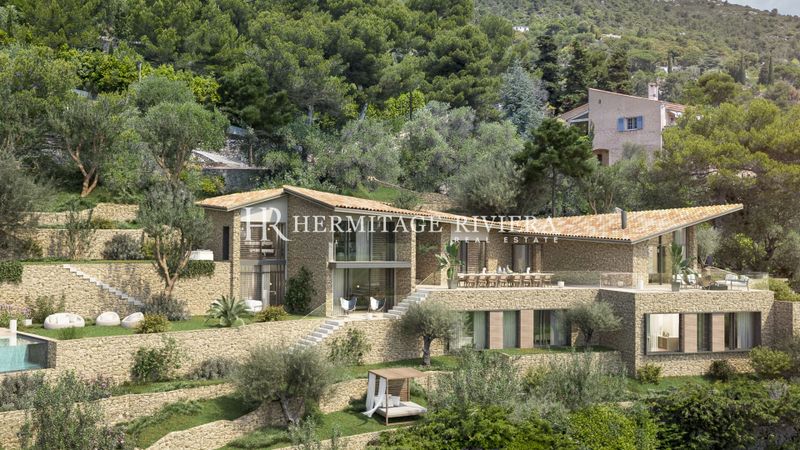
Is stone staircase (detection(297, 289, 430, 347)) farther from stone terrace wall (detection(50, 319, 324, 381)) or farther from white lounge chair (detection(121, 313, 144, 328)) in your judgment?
white lounge chair (detection(121, 313, 144, 328))

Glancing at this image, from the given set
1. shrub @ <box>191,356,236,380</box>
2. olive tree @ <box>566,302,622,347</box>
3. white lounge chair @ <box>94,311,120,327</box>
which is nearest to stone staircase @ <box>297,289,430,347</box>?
shrub @ <box>191,356,236,380</box>

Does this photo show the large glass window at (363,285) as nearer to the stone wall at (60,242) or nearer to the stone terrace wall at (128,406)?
the stone terrace wall at (128,406)

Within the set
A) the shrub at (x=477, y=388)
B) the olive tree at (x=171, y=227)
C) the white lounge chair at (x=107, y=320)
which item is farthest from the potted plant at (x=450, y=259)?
the white lounge chair at (x=107, y=320)

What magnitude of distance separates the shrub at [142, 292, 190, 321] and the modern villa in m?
3.01

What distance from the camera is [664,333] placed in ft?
106

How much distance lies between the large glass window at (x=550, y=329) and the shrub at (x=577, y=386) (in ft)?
12.1

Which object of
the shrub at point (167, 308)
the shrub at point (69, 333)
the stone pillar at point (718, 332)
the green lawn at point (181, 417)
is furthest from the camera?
the stone pillar at point (718, 332)

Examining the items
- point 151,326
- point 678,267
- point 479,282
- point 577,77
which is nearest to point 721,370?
point 678,267

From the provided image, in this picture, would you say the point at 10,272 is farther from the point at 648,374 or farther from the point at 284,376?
the point at 648,374

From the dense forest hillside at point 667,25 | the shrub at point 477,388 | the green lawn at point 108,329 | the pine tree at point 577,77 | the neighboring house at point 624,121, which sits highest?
the dense forest hillside at point 667,25

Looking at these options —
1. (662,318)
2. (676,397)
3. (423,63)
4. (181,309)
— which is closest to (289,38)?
(423,63)

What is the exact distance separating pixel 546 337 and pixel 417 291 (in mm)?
5508

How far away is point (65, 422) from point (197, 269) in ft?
38.0

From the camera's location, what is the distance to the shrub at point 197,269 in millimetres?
31688
